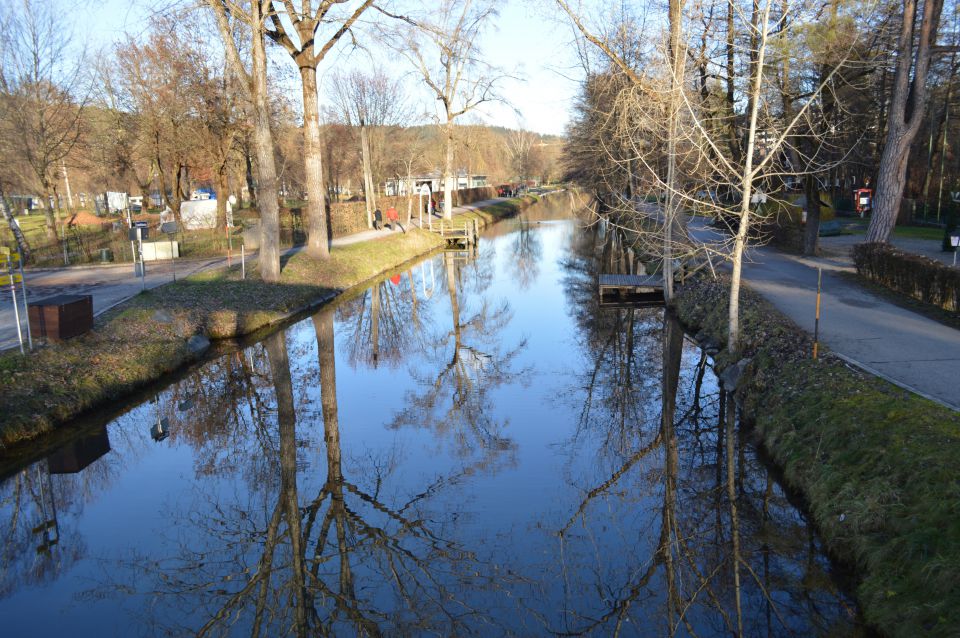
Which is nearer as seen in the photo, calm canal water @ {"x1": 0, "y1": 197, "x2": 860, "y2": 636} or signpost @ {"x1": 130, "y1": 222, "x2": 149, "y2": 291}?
calm canal water @ {"x1": 0, "y1": 197, "x2": 860, "y2": 636}

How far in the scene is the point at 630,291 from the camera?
20.5m

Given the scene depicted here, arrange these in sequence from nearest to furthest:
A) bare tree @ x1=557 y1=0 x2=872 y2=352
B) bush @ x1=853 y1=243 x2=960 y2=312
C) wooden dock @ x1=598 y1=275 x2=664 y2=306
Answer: bare tree @ x1=557 y1=0 x2=872 y2=352 → bush @ x1=853 y1=243 x2=960 y2=312 → wooden dock @ x1=598 y1=275 x2=664 y2=306

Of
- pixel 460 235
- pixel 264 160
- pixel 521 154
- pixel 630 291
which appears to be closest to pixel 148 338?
pixel 264 160

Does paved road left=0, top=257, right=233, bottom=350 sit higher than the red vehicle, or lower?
lower

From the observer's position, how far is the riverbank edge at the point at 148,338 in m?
10.2

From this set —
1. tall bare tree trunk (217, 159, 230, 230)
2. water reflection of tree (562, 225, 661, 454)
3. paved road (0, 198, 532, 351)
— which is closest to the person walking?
tall bare tree trunk (217, 159, 230, 230)

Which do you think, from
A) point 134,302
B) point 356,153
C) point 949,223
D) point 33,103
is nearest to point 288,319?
point 134,302

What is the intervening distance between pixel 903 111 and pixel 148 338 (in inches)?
712

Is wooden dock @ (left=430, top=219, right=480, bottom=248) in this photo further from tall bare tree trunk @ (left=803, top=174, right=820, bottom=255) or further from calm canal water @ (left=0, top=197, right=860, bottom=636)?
calm canal water @ (left=0, top=197, right=860, bottom=636)

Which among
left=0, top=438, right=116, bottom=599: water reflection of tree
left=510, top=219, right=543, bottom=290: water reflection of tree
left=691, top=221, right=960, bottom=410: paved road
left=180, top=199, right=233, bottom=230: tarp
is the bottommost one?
left=0, top=438, right=116, bottom=599: water reflection of tree

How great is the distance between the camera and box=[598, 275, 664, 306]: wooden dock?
781 inches

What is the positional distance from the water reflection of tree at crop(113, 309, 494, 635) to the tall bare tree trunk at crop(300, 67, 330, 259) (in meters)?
14.0

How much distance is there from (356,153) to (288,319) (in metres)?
47.6

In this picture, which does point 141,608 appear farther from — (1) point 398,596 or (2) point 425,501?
(2) point 425,501
